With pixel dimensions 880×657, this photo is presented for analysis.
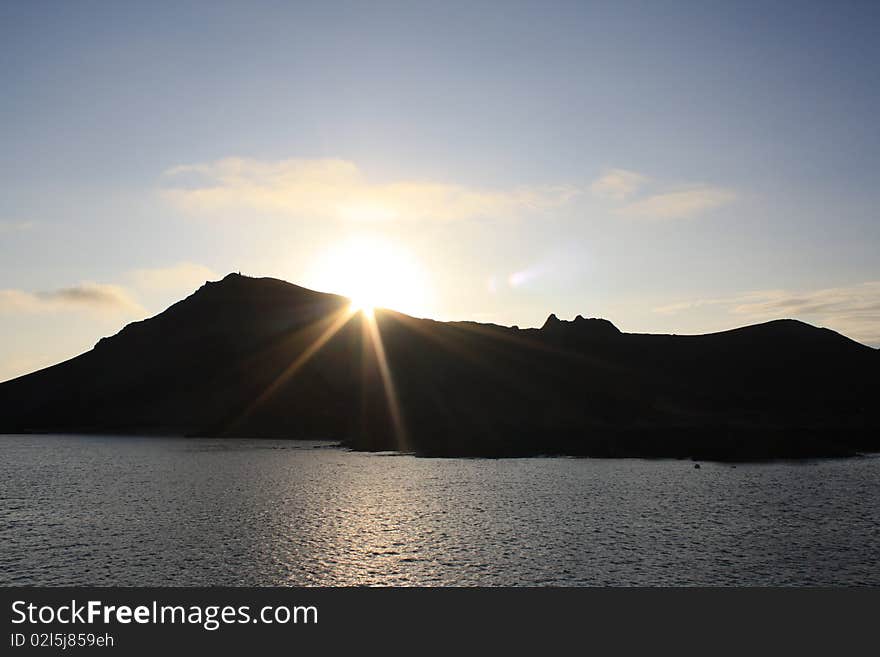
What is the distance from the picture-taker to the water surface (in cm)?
4609

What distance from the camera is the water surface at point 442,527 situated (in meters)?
46.1

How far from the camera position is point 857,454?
513ft

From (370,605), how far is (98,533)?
116 feet

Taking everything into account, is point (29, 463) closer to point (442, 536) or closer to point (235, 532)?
point (235, 532)

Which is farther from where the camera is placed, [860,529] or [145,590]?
[860,529]

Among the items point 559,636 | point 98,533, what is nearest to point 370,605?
point 559,636

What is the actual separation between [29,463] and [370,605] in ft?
430

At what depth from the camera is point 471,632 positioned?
112 feet

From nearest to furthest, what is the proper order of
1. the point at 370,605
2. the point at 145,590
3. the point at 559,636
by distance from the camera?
the point at 559,636 < the point at 370,605 < the point at 145,590

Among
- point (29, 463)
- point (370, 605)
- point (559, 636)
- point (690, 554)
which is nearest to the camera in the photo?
point (559, 636)

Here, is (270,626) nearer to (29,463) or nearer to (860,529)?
(860,529)

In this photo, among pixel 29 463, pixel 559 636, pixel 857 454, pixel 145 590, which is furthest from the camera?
pixel 857 454

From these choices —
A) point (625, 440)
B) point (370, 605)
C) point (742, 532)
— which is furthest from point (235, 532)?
point (625, 440)

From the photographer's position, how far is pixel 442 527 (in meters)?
63.2
